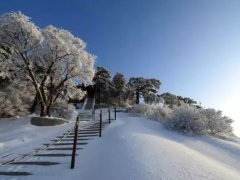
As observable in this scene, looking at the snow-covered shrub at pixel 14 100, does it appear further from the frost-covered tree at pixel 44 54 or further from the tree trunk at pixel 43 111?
the tree trunk at pixel 43 111

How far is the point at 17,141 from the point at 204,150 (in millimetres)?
8408

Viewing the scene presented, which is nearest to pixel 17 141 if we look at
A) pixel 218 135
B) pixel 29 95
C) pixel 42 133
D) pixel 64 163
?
pixel 42 133

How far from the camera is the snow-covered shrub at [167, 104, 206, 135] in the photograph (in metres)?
13.0

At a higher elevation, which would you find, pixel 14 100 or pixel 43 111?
pixel 14 100

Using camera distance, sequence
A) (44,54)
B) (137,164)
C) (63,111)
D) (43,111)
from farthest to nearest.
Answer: (63,111), (44,54), (43,111), (137,164)

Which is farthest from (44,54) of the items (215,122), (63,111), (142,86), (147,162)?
(142,86)

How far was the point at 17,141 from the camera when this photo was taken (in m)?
12.8

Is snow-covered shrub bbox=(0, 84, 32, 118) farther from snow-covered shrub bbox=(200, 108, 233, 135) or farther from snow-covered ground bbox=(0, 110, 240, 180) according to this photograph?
snow-covered shrub bbox=(200, 108, 233, 135)

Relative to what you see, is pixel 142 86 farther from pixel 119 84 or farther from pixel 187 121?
pixel 187 121

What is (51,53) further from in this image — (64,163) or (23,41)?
(64,163)

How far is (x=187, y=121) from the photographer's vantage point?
43.8 ft

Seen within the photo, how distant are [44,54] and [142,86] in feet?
92.7

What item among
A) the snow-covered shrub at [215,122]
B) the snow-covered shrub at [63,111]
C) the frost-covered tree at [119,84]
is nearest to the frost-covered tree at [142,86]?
the frost-covered tree at [119,84]

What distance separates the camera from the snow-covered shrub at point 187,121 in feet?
42.5
